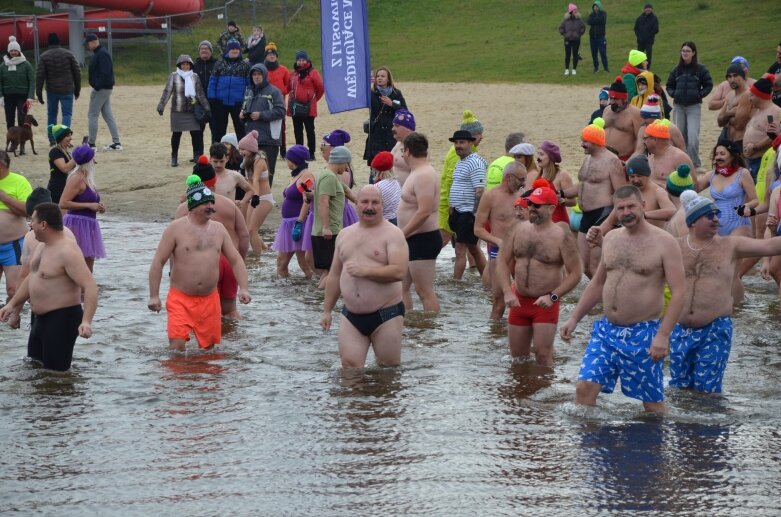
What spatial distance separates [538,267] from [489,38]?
2835 cm

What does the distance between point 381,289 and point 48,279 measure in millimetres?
2442

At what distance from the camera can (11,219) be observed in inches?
463

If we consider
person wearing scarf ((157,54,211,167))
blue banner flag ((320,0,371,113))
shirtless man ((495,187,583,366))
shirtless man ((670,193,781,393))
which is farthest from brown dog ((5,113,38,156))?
shirtless man ((670,193,781,393))

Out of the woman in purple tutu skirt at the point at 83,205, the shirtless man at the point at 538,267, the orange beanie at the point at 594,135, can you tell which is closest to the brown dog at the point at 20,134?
the woman in purple tutu skirt at the point at 83,205

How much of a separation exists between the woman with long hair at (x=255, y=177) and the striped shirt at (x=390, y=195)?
7.29ft

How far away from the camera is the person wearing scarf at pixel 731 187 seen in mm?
11367

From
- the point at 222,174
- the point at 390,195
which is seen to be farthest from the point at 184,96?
the point at 390,195

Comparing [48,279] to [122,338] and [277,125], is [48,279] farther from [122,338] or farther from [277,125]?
[277,125]

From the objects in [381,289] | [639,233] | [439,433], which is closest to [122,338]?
[381,289]

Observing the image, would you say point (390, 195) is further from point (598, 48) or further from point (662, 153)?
point (598, 48)

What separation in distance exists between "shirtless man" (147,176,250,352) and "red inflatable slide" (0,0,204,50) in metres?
22.2

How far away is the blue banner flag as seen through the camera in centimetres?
1459

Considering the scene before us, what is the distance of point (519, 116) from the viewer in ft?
80.4

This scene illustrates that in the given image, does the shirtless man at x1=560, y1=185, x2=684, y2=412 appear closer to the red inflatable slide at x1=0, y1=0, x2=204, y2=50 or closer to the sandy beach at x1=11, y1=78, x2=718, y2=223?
the sandy beach at x1=11, y1=78, x2=718, y2=223
